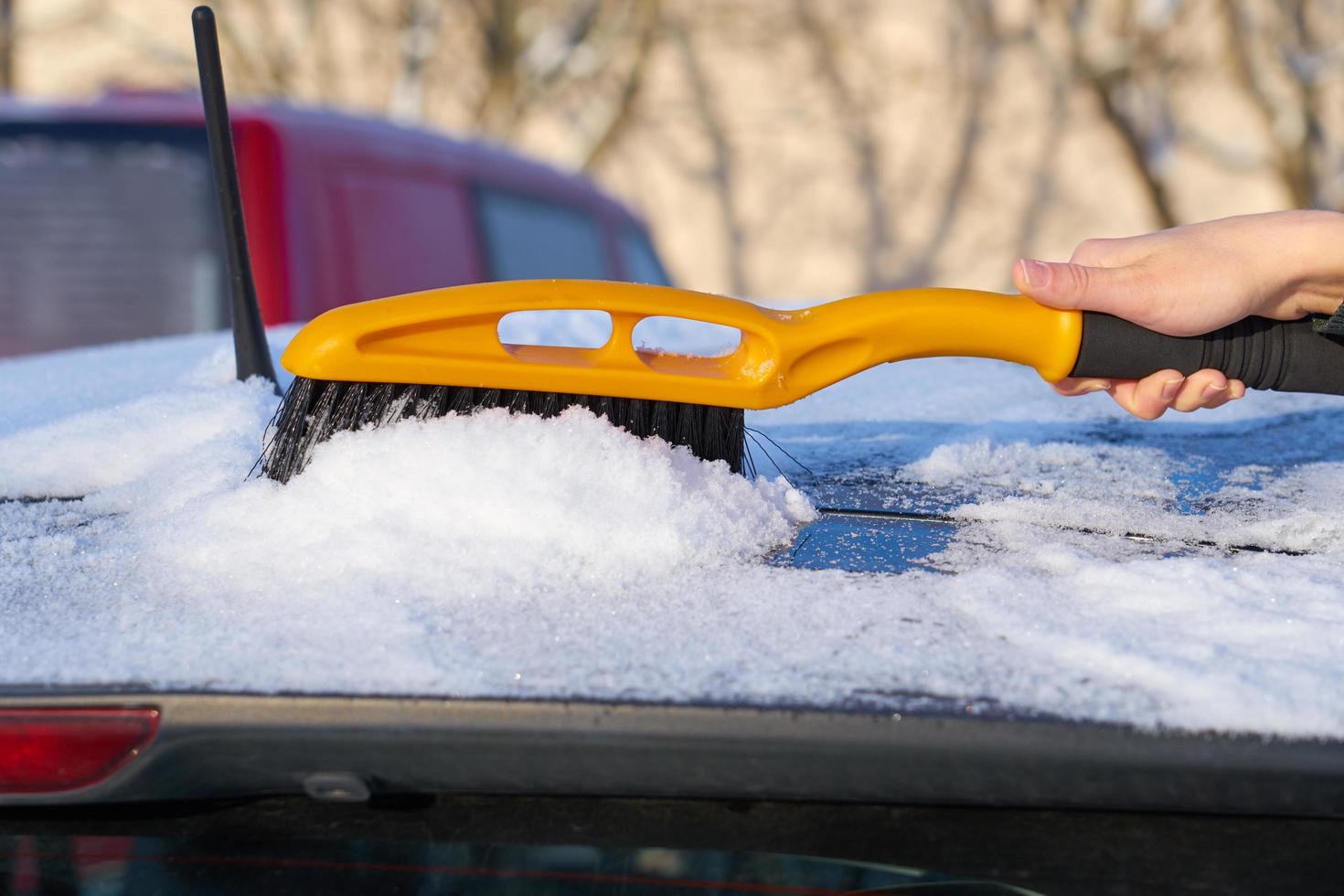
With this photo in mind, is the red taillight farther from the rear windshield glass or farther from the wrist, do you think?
the rear windshield glass

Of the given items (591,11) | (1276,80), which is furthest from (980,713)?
(1276,80)

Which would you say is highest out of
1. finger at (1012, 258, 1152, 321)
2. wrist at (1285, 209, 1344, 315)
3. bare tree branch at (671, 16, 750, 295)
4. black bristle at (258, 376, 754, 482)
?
bare tree branch at (671, 16, 750, 295)

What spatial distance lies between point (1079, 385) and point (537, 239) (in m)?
2.88

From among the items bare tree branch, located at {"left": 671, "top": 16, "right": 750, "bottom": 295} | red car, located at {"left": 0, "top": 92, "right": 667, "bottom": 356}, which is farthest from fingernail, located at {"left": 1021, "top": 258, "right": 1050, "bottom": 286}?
bare tree branch, located at {"left": 671, "top": 16, "right": 750, "bottom": 295}

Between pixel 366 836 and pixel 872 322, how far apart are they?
797mm

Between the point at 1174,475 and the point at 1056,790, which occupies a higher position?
the point at 1174,475

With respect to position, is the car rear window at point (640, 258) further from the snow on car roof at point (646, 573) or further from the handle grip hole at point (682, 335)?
the snow on car roof at point (646, 573)

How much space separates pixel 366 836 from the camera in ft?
3.09

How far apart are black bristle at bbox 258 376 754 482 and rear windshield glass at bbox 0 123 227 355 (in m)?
1.97

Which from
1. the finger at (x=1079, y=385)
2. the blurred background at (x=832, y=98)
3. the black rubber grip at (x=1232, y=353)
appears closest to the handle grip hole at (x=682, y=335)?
the finger at (x=1079, y=385)

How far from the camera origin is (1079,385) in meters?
1.63

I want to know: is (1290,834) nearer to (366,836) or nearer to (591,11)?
(366,836)

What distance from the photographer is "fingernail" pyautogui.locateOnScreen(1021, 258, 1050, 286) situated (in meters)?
1.45

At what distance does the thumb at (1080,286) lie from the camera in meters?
1.45
